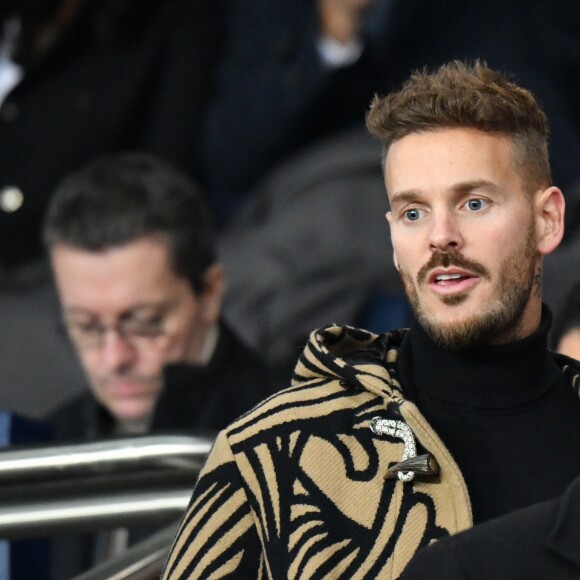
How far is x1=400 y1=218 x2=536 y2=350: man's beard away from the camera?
60.7 inches

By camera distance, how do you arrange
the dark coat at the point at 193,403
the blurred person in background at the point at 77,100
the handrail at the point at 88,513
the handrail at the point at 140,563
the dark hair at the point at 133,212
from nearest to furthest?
the handrail at the point at 140,563 → the handrail at the point at 88,513 → the dark coat at the point at 193,403 → the dark hair at the point at 133,212 → the blurred person in background at the point at 77,100

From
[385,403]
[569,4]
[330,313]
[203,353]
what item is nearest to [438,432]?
[385,403]

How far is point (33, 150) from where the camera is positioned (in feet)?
12.0

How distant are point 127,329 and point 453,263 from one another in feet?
4.44

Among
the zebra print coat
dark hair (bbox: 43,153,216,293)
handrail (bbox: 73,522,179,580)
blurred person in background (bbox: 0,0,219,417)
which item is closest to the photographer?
the zebra print coat

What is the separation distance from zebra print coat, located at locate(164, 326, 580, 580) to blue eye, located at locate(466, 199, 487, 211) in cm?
19

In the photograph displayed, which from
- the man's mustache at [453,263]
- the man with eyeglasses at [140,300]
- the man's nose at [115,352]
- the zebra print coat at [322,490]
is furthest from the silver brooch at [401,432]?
the man's nose at [115,352]

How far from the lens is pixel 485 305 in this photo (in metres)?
1.55

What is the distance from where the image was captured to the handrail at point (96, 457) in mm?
1749

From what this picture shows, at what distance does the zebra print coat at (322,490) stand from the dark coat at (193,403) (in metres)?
0.97

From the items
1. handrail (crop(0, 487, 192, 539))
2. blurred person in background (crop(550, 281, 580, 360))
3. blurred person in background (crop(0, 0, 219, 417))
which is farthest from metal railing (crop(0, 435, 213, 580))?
blurred person in background (crop(0, 0, 219, 417))

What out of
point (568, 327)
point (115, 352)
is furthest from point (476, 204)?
point (115, 352)

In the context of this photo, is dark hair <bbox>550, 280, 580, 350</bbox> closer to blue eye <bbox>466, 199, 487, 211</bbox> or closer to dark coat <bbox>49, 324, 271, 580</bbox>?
dark coat <bbox>49, 324, 271, 580</bbox>

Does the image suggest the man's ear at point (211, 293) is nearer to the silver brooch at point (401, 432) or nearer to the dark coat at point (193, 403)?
the dark coat at point (193, 403)
